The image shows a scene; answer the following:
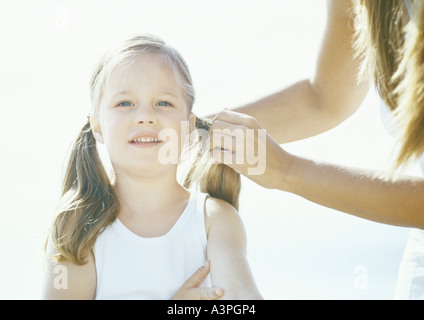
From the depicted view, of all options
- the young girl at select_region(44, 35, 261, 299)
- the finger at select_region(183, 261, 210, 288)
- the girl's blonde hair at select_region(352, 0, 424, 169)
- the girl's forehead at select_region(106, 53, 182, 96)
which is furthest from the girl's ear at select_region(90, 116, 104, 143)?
the girl's blonde hair at select_region(352, 0, 424, 169)

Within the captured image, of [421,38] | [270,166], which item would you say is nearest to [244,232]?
[270,166]

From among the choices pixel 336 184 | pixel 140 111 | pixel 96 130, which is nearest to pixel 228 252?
pixel 336 184

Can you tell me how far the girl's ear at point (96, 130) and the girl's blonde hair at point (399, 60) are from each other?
2.48ft

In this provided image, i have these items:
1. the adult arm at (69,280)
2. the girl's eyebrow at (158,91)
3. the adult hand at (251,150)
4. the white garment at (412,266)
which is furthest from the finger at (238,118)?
the adult arm at (69,280)

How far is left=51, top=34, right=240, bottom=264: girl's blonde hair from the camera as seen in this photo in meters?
1.42

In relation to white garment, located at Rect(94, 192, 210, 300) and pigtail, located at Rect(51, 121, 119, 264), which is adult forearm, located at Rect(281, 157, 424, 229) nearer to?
white garment, located at Rect(94, 192, 210, 300)

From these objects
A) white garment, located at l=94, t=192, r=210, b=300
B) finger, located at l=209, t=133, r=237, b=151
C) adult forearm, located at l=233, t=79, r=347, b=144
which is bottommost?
white garment, located at l=94, t=192, r=210, b=300

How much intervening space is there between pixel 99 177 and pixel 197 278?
0.45 meters

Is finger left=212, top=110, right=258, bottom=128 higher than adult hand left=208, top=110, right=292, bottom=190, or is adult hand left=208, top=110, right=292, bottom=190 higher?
finger left=212, top=110, right=258, bottom=128

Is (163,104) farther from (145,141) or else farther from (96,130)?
(96,130)

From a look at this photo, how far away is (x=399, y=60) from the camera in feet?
4.01

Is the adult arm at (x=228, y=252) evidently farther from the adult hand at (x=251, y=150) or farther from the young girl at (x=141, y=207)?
the adult hand at (x=251, y=150)

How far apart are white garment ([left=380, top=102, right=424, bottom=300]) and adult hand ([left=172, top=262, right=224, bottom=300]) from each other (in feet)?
1.68
